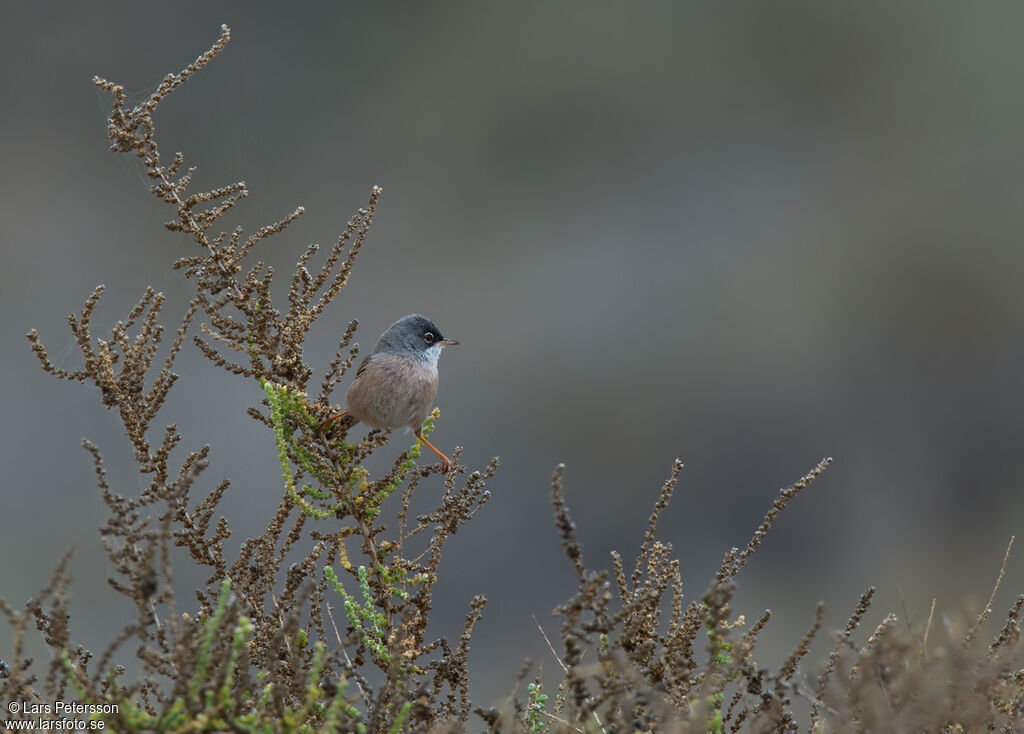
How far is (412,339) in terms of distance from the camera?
14.4 feet

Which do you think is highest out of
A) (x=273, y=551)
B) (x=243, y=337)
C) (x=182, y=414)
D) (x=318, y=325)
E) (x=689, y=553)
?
(x=318, y=325)

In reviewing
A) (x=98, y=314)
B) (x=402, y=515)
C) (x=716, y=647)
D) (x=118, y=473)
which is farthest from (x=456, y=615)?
(x=716, y=647)

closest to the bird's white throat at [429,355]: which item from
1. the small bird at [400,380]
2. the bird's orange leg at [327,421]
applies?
the small bird at [400,380]

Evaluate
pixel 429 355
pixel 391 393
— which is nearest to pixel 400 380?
pixel 391 393

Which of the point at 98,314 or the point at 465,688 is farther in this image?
the point at 98,314

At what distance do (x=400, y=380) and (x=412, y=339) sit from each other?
379 millimetres

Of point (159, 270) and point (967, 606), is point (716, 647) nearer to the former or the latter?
point (967, 606)

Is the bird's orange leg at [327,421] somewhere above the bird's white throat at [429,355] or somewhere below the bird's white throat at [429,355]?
below

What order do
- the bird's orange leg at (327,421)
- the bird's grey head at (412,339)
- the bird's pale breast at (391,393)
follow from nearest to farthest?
the bird's orange leg at (327,421) → the bird's pale breast at (391,393) → the bird's grey head at (412,339)

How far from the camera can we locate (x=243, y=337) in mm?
3260

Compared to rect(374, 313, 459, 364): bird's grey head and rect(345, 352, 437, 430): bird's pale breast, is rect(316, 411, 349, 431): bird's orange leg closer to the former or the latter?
rect(345, 352, 437, 430): bird's pale breast

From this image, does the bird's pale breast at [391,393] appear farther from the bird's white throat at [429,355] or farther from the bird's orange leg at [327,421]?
the bird's orange leg at [327,421]

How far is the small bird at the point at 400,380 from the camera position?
3.98m

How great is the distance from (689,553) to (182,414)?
7212 mm
